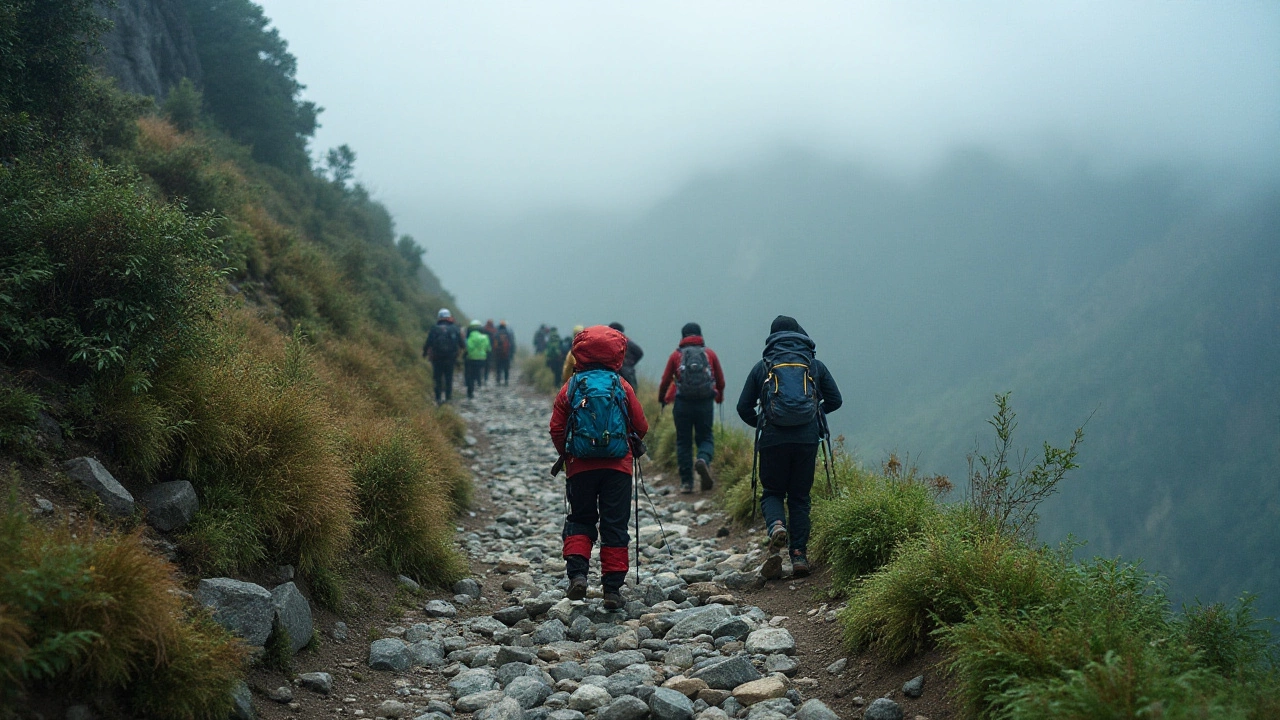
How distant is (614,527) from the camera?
6.82m

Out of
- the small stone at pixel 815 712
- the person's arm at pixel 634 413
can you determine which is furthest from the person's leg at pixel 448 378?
the small stone at pixel 815 712

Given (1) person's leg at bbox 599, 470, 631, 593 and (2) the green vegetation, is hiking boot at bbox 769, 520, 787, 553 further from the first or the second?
(2) the green vegetation

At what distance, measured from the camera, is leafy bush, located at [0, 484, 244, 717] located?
10.1 ft

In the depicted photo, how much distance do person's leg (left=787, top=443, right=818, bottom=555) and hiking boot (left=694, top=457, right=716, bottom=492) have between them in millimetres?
3960

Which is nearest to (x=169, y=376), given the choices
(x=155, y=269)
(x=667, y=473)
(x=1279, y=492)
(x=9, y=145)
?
(x=155, y=269)

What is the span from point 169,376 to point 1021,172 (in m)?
180

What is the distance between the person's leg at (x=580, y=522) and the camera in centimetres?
681

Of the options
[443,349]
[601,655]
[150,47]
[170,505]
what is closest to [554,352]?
[443,349]

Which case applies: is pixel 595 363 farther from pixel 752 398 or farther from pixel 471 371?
pixel 471 371

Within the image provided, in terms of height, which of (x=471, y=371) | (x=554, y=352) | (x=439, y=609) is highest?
(x=554, y=352)

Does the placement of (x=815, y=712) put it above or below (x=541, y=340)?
below

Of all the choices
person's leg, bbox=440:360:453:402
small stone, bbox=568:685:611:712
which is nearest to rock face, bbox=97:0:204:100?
person's leg, bbox=440:360:453:402

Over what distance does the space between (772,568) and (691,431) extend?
472 centimetres

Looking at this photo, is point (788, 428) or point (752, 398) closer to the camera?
point (788, 428)
